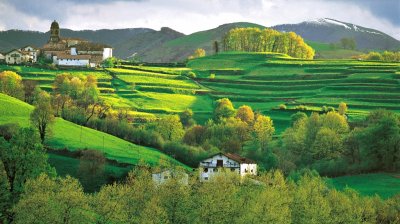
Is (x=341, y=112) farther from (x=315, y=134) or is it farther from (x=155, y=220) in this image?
(x=155, y=220)

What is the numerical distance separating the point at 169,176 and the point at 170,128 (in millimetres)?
47527

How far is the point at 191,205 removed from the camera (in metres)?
69.2

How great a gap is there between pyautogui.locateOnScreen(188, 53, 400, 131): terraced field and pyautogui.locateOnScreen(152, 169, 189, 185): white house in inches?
2234

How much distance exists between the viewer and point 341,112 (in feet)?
474

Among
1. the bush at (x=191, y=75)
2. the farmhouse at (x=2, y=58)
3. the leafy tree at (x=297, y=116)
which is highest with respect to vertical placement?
the farmhouse at (x=2, y=58)

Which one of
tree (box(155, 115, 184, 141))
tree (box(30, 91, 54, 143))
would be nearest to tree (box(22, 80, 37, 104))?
tree (box(155, 115, 184, 141))

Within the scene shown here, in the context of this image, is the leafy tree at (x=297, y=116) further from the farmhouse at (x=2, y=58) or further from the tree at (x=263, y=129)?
the farmhouse at (x=2, y=58)

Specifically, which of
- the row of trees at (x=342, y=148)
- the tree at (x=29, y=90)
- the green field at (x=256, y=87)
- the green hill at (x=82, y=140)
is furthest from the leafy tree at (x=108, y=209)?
the green field at (x=256, y=87)

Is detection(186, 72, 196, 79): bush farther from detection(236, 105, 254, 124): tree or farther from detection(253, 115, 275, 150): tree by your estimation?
detection(253, 115, 275, 150): tree

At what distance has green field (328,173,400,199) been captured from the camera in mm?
97875

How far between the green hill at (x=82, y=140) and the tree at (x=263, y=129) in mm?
21179

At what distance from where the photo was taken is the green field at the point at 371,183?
97875 mm

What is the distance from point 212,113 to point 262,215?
293 ft

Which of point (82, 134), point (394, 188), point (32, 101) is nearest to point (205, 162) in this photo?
point (82, 134)
